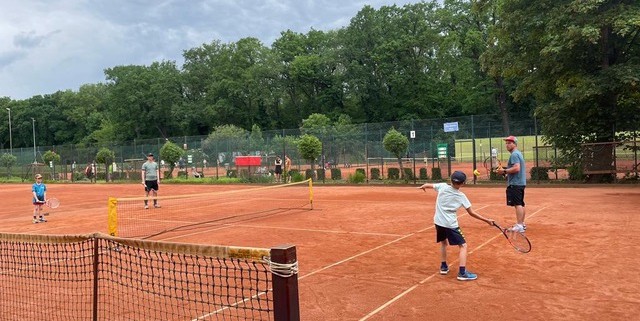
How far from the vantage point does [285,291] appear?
307 centimetres

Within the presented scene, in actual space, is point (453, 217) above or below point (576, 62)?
below

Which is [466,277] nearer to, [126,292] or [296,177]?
[126,292]

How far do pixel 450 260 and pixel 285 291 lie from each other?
5278mm

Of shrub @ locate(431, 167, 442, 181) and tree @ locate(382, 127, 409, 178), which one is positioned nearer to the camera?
shrub @ locate(431, 167, 442, 181)

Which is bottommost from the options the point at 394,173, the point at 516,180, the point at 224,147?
the point at 394,173

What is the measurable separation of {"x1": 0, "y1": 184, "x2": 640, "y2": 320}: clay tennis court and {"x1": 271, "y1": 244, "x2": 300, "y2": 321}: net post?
2489 millimetres

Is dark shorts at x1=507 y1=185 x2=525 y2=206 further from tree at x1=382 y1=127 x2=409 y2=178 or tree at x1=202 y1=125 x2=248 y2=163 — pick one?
tree at x1=202 y1=125 x2=248 y2=163

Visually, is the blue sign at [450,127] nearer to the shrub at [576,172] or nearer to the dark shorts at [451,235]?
the shrub at [576,172]

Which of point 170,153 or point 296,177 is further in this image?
point 170,153

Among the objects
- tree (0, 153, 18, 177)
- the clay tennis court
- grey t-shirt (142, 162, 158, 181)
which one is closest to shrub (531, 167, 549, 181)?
the clay tennis court

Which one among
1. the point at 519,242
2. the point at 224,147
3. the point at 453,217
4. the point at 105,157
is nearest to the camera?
the point at 453,217

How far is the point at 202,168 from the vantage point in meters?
40.7

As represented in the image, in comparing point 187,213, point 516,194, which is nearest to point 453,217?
point 516,194

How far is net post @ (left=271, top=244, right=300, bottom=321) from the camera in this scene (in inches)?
119
